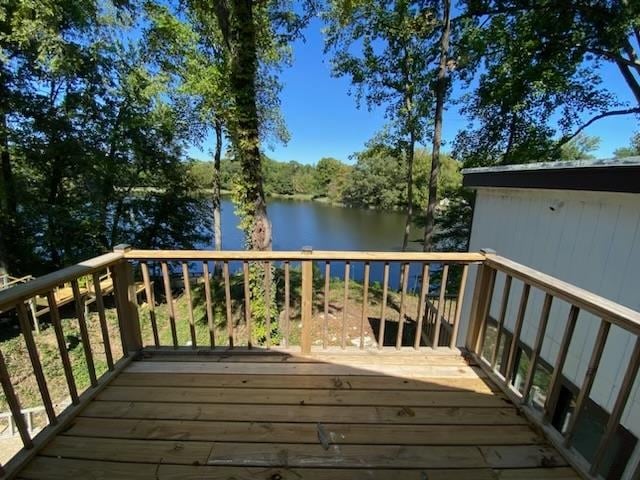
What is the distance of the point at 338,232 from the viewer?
24.2 m

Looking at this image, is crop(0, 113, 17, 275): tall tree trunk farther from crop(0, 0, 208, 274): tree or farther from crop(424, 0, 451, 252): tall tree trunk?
crop(424, 0, 451, 252): tall tree trunk

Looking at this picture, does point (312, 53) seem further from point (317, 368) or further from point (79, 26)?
point (317, 368)

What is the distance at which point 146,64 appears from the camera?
28.9 feet

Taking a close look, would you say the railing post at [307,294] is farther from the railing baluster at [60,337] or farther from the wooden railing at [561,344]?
the railing baluster at [60,337]

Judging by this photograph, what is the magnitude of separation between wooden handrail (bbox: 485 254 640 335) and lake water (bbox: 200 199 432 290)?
1137cm

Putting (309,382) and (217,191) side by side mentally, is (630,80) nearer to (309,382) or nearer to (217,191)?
(309,382)

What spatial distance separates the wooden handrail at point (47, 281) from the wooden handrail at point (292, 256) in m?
0.19

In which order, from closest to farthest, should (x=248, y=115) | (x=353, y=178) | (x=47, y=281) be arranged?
(x=47, y=281) < (x=248, y=115) < (x=353, y=178)

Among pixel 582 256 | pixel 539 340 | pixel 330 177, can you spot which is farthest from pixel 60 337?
pixel 330 177

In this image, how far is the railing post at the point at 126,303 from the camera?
6.53 ft

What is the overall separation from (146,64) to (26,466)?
10363 mm

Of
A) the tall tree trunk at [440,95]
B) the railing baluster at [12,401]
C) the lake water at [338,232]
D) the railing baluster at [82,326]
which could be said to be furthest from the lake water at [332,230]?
the railing baluster at [12,401]

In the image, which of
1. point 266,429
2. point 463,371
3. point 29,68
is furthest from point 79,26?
point 463,371

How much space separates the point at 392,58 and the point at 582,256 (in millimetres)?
8341
